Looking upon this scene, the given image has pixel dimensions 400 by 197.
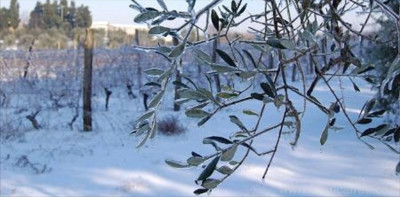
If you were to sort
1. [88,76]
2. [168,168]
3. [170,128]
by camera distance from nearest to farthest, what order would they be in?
[168,168] → [170,128] → [88,76]

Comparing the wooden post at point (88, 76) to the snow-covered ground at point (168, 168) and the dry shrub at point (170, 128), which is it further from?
the dry shrub at point (170, 128)

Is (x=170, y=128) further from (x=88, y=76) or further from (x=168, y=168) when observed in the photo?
(x=168, y=168)

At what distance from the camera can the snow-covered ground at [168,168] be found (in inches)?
188

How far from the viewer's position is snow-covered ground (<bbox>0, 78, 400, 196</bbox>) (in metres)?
4.78

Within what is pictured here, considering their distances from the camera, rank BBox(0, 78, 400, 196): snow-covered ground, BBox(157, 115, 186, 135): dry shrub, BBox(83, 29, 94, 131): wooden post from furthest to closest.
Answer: BBox(83, 29, 94, 131): wooden post < BBox(157, 115, 186, 135): dry shrub < BBox(0, 78, 400, 196): snow-covered ground

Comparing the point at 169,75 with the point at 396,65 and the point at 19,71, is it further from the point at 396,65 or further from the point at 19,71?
the point at 19,71

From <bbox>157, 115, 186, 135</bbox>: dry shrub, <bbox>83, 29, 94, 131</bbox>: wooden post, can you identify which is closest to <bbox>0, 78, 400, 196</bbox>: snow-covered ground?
<bbox>157, 115, 186, 135</bbox>: dry shrub

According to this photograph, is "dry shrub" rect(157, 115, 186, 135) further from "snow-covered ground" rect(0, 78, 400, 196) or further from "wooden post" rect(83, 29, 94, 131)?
"wooden post" rect(83, 29, 94, 131)

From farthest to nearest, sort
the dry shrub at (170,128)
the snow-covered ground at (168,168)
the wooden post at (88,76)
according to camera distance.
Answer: the wooden post at (88,76)
the dry shrub at (170,128)
the snow-covered ground at (168,168)

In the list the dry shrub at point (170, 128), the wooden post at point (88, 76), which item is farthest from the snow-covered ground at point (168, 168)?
the wooden post at point (88, 76)

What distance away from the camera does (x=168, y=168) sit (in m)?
5.55

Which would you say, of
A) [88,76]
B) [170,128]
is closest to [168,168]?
[170,128]

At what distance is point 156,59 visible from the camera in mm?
14602

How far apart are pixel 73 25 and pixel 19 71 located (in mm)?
17436
